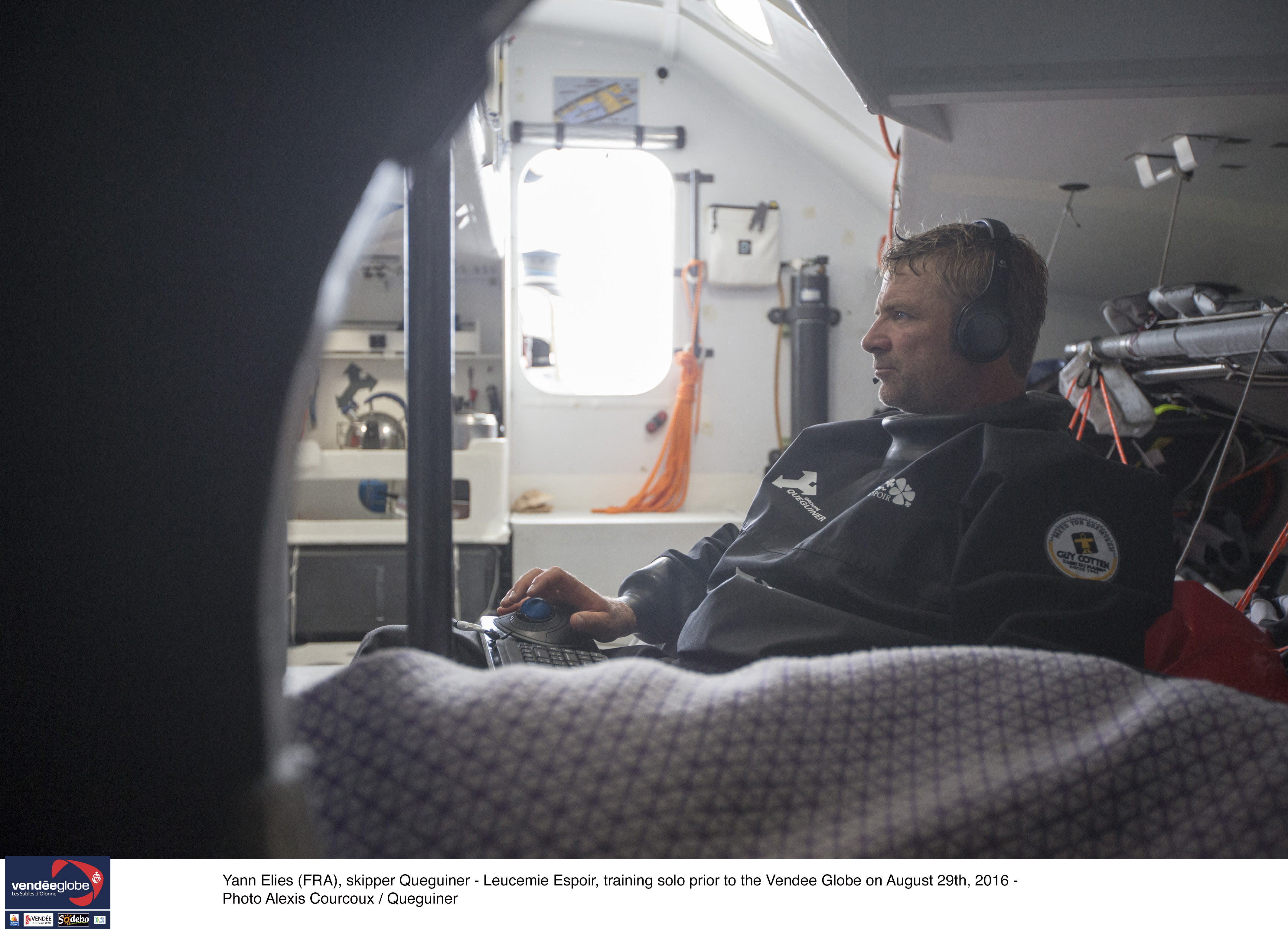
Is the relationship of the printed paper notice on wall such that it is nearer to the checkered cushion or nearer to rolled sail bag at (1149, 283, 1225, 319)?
rolled sail bag at (1149, 283, 1225, 319)

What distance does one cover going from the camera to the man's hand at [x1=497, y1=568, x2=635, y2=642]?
95 cm

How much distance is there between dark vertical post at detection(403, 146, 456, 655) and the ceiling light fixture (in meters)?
2.14

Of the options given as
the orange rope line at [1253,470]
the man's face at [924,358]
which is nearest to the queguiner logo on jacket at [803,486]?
the man's face at [924,358]

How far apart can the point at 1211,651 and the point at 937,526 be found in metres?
0.26

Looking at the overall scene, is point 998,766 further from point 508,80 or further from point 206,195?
point 508,80

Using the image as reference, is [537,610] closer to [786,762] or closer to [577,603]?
[577,603]

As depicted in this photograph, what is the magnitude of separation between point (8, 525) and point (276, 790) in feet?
0.47

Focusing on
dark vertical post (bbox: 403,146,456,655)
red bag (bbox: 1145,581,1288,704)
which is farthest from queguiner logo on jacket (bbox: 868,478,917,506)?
dark vertical post (bbox: 403,146,456,655)

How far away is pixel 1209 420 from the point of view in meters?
2.00

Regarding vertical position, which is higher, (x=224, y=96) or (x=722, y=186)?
(x=722, y=186)

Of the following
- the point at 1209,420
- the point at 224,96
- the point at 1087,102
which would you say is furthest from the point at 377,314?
the point at 224,96

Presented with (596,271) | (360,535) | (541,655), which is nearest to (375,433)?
(360,535)

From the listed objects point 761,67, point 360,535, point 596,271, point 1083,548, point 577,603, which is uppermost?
point 761,67

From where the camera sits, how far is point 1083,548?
2.39ft
